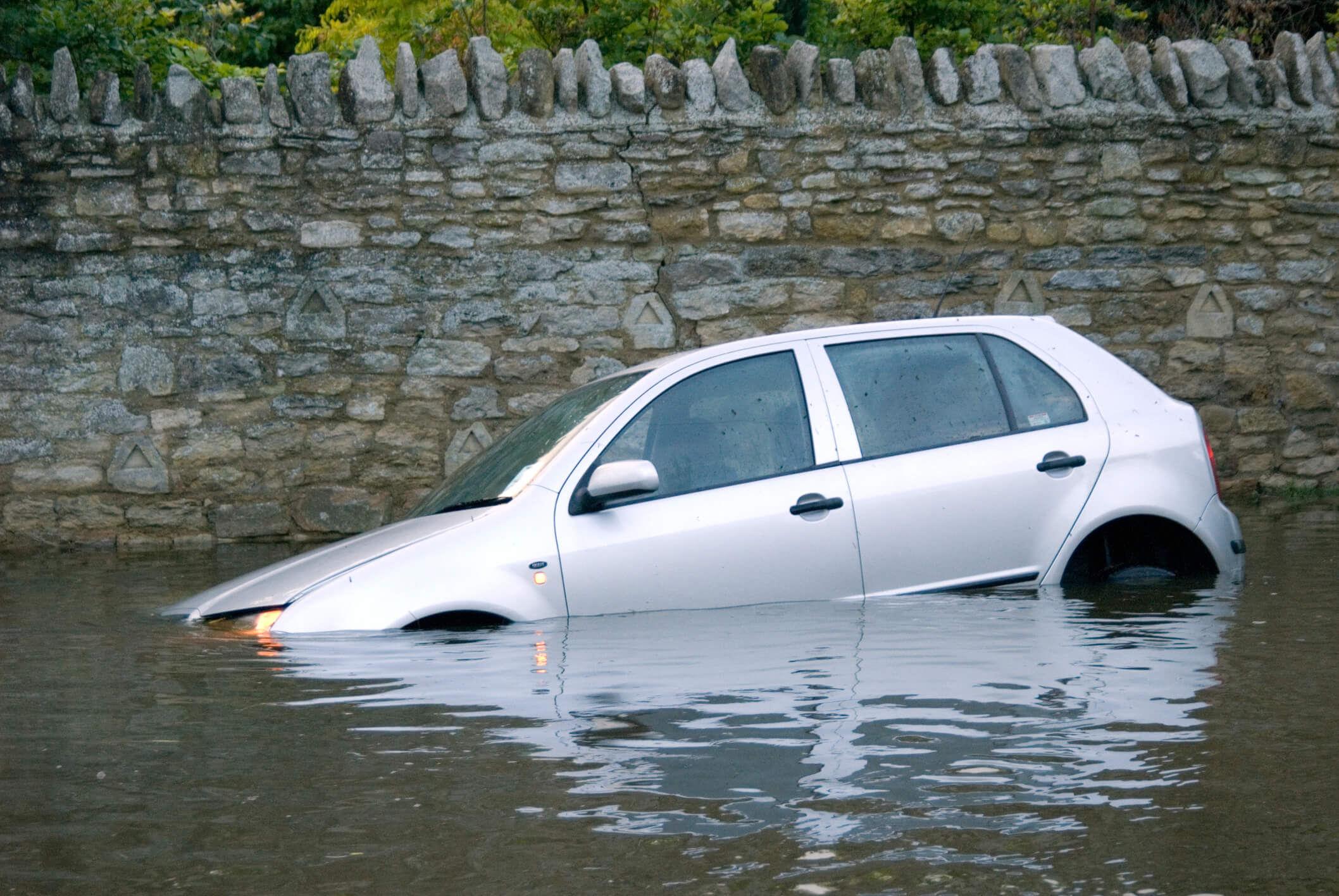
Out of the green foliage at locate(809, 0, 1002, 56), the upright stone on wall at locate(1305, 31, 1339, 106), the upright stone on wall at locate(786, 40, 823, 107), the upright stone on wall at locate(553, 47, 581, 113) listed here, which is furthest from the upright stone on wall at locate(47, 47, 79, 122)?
the green foliage at locate(809, 0, 1002, 56)

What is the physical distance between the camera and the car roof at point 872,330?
19.0 ft

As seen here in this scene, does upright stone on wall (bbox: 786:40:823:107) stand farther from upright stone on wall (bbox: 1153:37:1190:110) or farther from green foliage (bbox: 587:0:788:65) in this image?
green foliage (bbox: 587:0:788:65)

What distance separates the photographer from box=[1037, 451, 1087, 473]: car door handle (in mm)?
5684

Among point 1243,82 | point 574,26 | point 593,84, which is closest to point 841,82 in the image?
point 593,84

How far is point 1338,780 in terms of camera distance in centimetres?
340

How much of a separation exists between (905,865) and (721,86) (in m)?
7.68

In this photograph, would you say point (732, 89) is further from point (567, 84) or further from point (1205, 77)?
point (1205, 77)

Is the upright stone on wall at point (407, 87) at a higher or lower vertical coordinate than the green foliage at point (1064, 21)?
lower

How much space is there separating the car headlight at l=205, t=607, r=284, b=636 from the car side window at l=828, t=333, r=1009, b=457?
2.19 metres

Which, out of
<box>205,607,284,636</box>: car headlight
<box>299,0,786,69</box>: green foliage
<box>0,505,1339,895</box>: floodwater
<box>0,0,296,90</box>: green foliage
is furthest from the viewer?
<box>299,0,786,69</box>: green foliage

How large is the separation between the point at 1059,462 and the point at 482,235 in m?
5.02

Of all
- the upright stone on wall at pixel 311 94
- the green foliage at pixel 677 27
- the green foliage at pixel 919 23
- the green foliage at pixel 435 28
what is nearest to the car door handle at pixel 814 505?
the upright stone on wall at pixel 311 94

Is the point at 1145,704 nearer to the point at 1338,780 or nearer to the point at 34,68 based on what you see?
the point at 1338,780

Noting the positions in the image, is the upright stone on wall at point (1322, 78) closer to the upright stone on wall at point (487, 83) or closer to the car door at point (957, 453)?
the upright stone on wall at point (487, 83)
